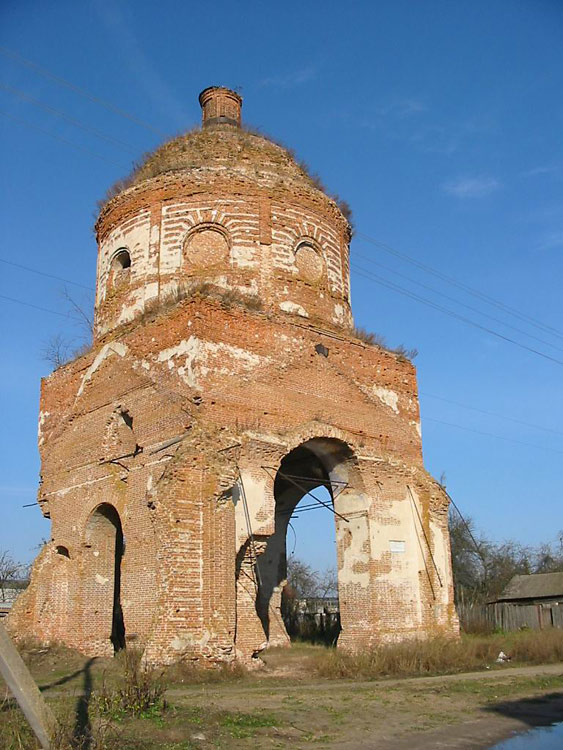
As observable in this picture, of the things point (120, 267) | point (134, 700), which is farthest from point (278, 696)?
point (120, 267)

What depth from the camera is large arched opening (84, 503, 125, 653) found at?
1463 centimetres

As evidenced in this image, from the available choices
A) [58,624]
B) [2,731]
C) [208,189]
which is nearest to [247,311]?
[208,189]

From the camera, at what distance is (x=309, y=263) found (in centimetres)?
1642

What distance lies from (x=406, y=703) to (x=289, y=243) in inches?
389

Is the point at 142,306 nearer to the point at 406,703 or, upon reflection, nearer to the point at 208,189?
the point at 208,189

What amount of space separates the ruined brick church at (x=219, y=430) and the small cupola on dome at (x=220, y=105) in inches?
54.4

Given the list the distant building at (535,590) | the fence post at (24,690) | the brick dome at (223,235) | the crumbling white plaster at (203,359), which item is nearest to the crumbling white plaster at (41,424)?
the brick dome at (223,235)

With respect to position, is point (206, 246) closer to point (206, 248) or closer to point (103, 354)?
point (206, 248)

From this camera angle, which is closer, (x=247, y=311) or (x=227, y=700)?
(x=227, y=700)

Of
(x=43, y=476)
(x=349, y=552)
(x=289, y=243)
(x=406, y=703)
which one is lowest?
(x=406, y=703)

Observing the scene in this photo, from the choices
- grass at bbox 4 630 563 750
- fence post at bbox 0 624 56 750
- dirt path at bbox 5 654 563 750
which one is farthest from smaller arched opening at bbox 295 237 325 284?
fence post at bbox 0 624 56 750

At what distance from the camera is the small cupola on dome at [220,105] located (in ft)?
62.8

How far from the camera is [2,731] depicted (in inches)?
245

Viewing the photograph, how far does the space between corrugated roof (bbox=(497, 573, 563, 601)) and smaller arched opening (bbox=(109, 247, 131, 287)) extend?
67.6 ft
